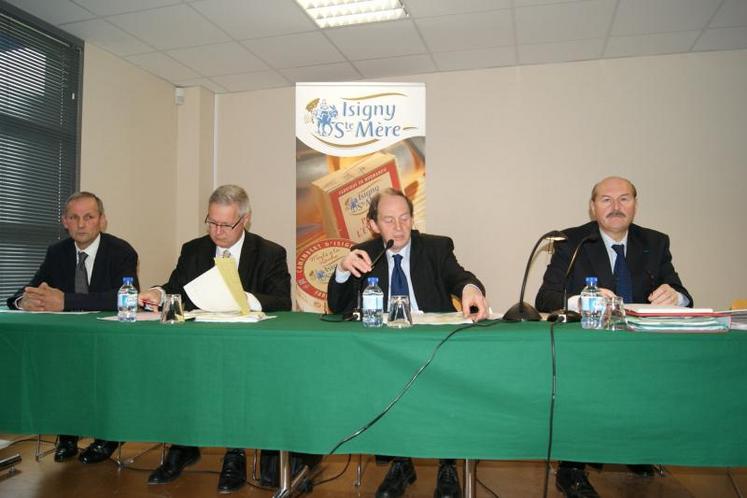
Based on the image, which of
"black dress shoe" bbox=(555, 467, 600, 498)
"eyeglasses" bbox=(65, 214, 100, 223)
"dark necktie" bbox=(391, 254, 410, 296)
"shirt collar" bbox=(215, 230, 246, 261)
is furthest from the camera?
"eyeglasses" bbox=(65, 214, 100, 223)

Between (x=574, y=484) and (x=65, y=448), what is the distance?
2.52m

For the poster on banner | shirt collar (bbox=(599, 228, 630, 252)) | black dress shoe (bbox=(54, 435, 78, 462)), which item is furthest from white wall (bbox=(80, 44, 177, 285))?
shirt collar (bbox=(599, 228, 630, 252))

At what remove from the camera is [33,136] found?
3.63 metres

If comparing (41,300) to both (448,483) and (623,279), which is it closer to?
(448,483)

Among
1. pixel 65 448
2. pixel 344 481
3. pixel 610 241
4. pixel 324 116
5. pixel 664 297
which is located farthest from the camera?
pixel 324 116

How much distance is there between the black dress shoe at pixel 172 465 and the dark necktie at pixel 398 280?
1244 mm

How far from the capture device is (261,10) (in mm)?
3439

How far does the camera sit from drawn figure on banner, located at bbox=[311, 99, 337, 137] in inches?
160

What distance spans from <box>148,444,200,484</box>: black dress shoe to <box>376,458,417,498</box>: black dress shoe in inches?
38.3

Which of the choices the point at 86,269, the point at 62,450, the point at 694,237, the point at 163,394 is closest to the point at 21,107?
the point at 86,269

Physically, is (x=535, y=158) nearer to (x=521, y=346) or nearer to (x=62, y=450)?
(x=521, y=346)

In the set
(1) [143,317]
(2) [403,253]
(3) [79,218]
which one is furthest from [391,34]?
(1) [143,317]

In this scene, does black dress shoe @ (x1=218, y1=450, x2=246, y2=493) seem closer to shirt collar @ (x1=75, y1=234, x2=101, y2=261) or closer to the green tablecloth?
the green tablecloth

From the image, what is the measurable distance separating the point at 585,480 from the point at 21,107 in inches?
160
